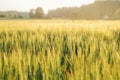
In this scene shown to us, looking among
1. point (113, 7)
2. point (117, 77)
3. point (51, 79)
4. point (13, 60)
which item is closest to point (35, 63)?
point (13, 60)

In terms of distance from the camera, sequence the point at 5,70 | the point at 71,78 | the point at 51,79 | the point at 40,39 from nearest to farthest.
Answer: the point at 71,78 → the point at 51,79 → the point at 5,70 → the point at 40,39

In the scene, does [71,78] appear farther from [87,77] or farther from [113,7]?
[113,7]

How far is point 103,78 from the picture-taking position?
3.76ft

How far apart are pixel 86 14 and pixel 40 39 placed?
329ft

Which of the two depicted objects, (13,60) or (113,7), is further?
(113,7)

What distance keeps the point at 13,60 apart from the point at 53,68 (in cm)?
25

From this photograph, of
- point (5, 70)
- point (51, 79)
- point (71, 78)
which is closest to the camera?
point (71, 78)

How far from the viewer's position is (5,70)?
1340 millimetres

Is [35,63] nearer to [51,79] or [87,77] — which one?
[51,79]

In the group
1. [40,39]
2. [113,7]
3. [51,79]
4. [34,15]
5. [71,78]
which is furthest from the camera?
[113,7]

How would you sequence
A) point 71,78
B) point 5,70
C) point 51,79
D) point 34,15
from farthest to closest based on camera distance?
point 34,15
point 5,70
point 51,79
point 71,78

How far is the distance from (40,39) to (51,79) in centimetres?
161

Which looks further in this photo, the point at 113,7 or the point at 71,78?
the point at 113,7

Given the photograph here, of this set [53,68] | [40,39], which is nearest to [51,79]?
[53,68]
